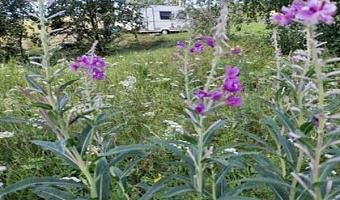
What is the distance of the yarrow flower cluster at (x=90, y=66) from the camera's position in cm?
163

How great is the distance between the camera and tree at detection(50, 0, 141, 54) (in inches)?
425

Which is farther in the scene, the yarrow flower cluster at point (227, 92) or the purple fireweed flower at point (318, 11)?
the yarrow flower cluster at point (227, 92)

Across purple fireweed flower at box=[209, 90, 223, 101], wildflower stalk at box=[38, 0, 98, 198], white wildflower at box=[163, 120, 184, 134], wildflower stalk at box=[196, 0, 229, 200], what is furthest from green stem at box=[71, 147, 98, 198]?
white wildflower at box=[163, 120, 184, 134]

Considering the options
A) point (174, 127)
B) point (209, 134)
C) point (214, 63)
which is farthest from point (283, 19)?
point (174, 127)

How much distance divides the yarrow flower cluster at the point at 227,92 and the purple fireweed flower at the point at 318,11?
351 mm

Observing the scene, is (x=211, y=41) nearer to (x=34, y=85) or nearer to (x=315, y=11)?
(x=315, y=11)

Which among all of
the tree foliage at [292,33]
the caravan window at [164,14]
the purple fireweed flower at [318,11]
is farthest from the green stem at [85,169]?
the caravan window at [164,14]

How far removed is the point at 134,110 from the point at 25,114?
91 cm

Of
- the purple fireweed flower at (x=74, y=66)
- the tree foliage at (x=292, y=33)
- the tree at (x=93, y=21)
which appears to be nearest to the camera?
the purple fireweed flower at (x=74, y=66)

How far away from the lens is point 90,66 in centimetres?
163

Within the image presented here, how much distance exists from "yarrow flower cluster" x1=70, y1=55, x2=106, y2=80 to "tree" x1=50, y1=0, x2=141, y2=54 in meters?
9.23

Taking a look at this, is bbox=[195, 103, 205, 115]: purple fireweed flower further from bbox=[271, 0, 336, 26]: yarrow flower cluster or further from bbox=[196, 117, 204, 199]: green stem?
bbox=[271, 0, 336, 26]: yarrow flower cluster

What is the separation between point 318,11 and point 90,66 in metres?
0.97

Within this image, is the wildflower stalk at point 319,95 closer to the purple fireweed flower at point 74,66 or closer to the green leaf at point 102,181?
the green leaf at point 102,181
